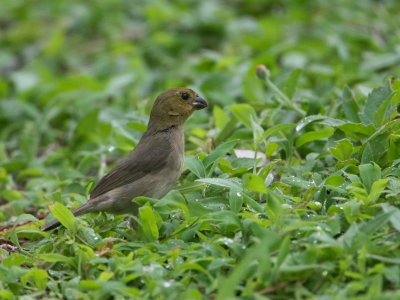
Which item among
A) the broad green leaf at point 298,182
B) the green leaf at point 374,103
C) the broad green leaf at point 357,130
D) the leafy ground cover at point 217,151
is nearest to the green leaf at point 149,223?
the leafy ground cover at point 217,151

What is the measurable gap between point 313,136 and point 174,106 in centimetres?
96

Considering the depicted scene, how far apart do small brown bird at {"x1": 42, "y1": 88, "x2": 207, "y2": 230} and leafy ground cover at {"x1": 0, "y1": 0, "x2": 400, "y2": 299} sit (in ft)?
0.38

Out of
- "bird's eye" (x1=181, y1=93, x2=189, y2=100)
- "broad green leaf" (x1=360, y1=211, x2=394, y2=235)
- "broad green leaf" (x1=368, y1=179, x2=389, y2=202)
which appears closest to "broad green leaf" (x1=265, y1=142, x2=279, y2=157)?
"bird's eye" (x1=181, y1=93, x2=189, y2=100)

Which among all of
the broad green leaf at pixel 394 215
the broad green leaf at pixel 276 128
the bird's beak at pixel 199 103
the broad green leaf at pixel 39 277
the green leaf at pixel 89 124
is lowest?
the green leaf at pixel 89 124

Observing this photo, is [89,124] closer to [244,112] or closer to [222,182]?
[244,112]

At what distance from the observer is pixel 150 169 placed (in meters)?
4.26

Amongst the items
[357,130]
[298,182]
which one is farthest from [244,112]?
[298,182]

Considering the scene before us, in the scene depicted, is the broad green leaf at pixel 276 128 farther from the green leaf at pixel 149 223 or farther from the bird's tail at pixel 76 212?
the bird's tail at pixel 76 212

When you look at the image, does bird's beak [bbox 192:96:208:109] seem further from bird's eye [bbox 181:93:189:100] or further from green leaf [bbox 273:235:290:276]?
green leaf [bbox 273:235:290:276]

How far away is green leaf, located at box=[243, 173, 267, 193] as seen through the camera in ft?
12.0

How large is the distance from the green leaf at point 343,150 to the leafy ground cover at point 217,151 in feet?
0.04

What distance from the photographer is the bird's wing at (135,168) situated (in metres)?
4.25

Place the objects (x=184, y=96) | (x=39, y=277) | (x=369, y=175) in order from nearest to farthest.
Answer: (x=39, y=277)
(x=369, y=175)
(x=184, y=96)

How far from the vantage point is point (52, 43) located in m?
8.82
